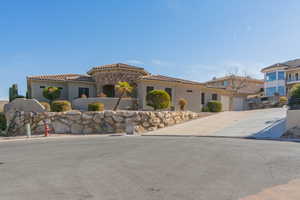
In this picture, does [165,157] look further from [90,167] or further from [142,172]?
[90,167]

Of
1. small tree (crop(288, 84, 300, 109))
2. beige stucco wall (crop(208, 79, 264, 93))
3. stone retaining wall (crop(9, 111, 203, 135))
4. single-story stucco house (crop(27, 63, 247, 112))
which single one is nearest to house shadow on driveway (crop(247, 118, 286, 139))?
small tree (crop(288, 84, 300, 109))

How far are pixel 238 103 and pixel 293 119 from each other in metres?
23.6

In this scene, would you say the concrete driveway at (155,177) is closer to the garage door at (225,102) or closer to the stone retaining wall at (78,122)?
the stone retaining wall at (78,122)

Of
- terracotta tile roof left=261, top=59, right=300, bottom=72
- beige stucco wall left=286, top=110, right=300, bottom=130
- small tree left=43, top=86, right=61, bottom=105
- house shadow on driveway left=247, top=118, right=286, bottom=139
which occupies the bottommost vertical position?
house shadow on driveway left=247, top=118, right=286, bottom=139

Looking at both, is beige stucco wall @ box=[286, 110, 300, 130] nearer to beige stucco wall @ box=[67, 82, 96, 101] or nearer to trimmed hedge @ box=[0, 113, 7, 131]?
beige stucco wall @ box=[67, 82, 96, 101]

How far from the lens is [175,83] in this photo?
79.6 feet

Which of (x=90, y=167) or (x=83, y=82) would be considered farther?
(x=83, y=82)

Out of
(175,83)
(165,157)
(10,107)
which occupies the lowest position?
(165,157)

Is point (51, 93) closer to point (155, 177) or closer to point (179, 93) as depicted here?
point (179, 93)

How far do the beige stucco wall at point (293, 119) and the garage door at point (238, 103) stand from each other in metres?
22.3

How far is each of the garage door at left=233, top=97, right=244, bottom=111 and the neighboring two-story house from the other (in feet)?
24.7

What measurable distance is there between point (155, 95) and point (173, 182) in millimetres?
14900

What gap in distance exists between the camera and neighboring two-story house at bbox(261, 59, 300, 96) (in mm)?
34653

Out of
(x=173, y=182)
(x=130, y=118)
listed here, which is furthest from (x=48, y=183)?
(x=130, y=118)
